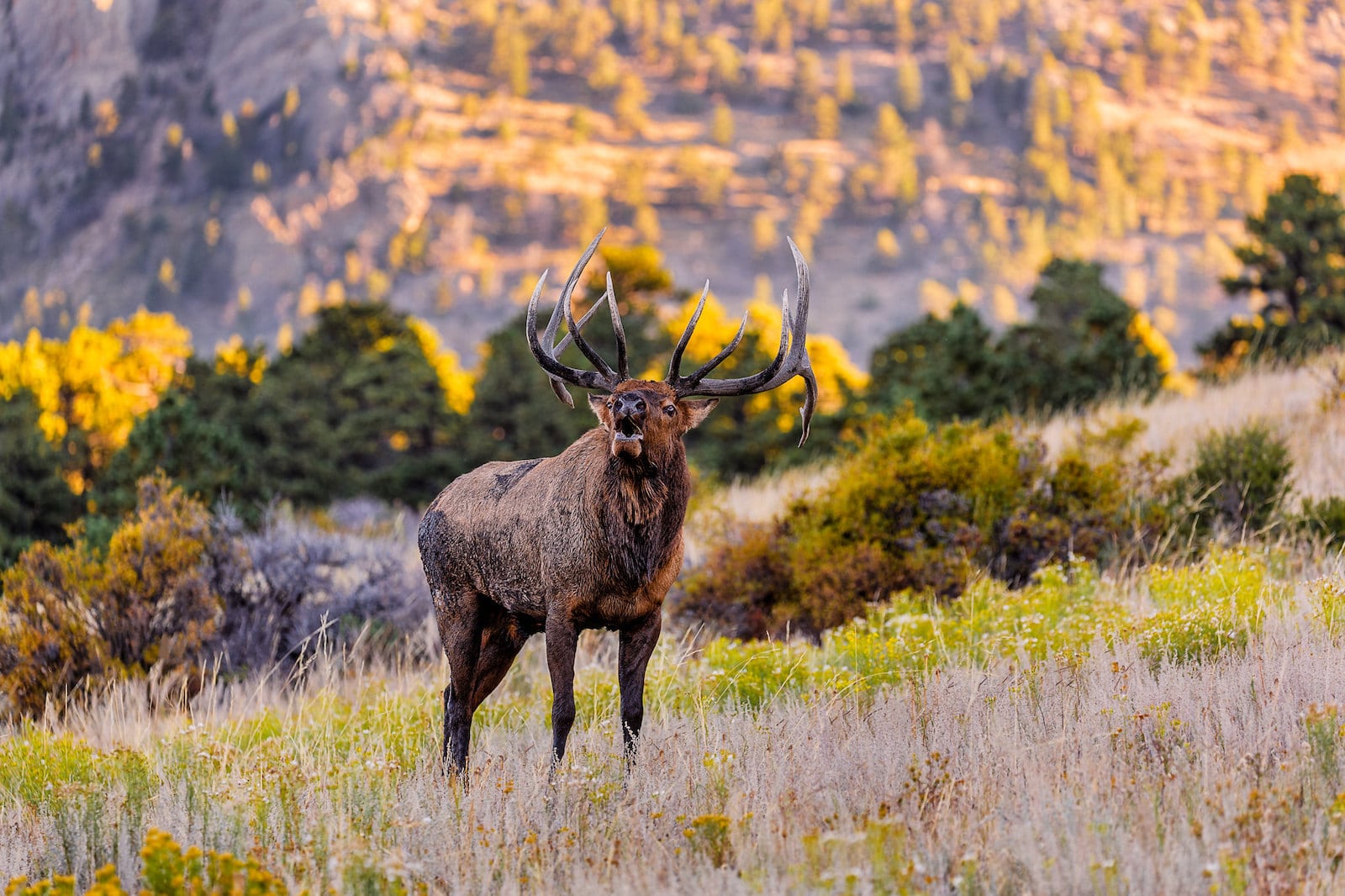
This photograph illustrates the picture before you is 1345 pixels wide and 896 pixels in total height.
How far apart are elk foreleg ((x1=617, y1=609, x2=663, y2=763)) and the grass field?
5.8 inches

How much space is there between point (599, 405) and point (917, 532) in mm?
5331

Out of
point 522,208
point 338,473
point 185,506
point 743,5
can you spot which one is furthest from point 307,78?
point 185,506

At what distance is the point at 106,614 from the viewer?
9469mm

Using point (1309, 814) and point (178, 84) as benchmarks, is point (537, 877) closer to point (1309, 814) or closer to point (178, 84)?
point (1309, 814)

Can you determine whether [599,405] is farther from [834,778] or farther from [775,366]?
[834,778]

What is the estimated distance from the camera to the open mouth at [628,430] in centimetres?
501

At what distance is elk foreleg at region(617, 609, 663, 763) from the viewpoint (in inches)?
219

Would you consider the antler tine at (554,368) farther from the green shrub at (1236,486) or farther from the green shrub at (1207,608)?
the green shrub at (1236,486)

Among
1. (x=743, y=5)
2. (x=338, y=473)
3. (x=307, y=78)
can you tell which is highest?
(x=743, y=5)

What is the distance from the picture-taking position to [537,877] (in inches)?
166

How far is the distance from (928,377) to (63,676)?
12.6 metres

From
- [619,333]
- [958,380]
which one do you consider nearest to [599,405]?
[619,333]

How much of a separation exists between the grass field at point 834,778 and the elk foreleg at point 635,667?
147 mm

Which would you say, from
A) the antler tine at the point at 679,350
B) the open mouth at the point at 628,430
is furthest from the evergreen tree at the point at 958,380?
the open mouth at the point at 628,430
